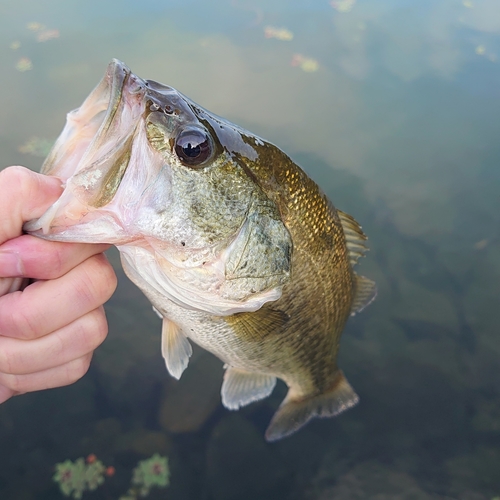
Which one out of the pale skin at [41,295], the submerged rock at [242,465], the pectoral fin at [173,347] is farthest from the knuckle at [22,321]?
the submerged rock at [242,465]

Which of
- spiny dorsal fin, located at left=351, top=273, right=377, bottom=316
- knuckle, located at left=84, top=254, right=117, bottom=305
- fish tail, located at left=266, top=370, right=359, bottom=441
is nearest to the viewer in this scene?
knuckle, located at left=84, top=254, right=117, bottom=305

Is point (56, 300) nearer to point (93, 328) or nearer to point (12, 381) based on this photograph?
point (93, 328)

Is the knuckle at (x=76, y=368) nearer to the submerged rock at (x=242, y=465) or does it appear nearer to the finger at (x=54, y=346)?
the finger at (x=54, y=346)

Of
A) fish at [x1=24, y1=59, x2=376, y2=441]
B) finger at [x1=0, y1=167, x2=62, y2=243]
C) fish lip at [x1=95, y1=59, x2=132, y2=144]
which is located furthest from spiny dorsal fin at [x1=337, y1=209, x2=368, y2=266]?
finger at [x1=0, y1=167, x2=62, y2=243]

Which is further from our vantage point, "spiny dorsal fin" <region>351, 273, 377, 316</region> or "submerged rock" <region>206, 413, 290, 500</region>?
"submerged rock" <region>206, 413, 290, 500</region>

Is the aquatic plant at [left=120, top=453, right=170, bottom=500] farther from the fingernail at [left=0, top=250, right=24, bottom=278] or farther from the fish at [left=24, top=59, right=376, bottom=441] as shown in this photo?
the fingernail at [left=0, top=250, right=24, bottom=278]

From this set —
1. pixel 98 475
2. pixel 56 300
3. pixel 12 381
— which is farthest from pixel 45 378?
pixel 98 475

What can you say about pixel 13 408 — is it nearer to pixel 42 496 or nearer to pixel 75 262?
pixel 42 496
